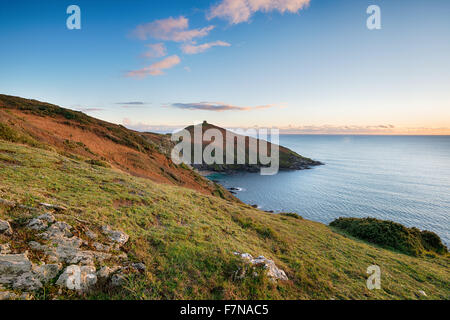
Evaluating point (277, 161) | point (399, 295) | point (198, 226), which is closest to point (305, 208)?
point (399, 295)

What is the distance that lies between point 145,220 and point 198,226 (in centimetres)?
334

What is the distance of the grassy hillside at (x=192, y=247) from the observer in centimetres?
729

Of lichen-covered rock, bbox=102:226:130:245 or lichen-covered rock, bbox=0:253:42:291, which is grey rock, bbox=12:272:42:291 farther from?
lichen-covered rock, bbox=102:226:130:245

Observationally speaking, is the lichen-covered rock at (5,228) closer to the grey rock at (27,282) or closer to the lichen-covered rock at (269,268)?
the grey rock at (27,282)

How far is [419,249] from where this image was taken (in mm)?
23031

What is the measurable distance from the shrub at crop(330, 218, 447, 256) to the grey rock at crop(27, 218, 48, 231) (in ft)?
108

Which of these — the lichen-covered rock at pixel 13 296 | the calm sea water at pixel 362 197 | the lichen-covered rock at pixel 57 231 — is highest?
the lichen-covered rock at pixel 57 231

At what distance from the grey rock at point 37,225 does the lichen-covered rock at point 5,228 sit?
0.49 metres

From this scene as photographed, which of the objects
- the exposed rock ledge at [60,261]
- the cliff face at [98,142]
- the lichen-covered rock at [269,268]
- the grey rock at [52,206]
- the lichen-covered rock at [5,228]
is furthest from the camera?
the cliff face at [98,142]

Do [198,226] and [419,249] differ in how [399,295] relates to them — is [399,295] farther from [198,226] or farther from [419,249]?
[419,249]

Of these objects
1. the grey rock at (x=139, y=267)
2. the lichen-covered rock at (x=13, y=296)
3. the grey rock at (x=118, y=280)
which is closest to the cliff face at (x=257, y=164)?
the grey rock at (x=139, y=267)

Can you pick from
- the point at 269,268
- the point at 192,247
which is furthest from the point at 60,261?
the point at 269,268

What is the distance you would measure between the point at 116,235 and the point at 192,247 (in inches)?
139

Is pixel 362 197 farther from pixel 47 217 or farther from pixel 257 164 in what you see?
pixel 47 217
